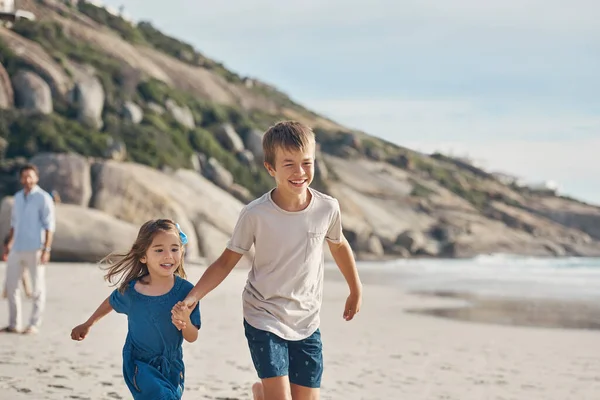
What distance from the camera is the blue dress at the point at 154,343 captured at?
A: 438 centimetres

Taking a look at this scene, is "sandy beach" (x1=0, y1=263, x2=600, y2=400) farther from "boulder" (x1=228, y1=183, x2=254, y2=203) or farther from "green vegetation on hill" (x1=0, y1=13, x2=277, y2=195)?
"boulder" (x1=228, y1=183, x2=254, y2=203)

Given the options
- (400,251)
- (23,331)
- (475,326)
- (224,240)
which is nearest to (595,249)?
(400,251)

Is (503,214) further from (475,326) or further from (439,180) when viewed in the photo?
(475,326)

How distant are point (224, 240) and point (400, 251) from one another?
19.4 meters

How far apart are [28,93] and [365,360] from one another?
2998cm

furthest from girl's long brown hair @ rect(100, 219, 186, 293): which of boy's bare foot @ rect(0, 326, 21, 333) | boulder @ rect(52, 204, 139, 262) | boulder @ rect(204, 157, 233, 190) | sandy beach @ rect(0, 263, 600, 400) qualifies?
boulder @ rect(204, 157, 233, 190)

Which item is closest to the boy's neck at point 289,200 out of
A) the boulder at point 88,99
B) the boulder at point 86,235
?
the boulder at point 86,235

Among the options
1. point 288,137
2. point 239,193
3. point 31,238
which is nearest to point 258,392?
point 288,137

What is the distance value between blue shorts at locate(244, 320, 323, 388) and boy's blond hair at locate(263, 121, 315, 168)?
91 centimetres

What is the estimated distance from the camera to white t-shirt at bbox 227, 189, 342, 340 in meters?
4.39

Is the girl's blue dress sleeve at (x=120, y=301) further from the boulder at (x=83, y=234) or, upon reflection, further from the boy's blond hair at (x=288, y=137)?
the boulder at (x=83, y=234)

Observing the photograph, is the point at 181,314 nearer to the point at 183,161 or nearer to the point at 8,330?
the point at 8,330

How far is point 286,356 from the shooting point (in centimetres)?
441

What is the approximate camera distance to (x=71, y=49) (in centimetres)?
4638
